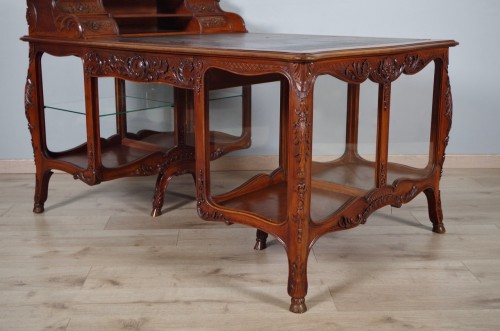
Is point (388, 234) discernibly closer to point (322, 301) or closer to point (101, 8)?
point (322, 301)

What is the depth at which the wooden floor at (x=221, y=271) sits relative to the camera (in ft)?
6.75

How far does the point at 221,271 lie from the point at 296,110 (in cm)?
72

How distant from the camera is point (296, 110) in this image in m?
1.98

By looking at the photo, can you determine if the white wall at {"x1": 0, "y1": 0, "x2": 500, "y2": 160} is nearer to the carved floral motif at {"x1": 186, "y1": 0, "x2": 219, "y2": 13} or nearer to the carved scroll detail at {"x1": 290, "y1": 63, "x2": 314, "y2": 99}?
the carved floral motif at {"x1": 186, "y1": 0, "x2": 219, "y2": 13}

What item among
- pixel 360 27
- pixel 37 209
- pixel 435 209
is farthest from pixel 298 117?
pixel 360 27

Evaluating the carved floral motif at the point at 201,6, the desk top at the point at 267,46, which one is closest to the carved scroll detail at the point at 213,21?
the carved floral motif at the point at 201,6

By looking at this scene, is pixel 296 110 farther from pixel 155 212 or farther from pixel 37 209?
pixel 37 209

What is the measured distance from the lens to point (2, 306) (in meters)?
2.14

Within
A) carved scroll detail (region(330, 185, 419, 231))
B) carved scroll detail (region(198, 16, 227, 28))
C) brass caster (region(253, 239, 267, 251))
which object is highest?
carved scroll detail (region(198, 16, 227, 28))

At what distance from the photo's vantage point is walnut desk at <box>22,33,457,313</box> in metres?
2.01

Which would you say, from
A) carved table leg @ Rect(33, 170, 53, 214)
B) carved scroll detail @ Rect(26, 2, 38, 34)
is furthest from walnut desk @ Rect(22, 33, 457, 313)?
carved table leg @ Rect(33, 170, 53, 214)

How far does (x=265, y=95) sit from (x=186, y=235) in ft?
2.52

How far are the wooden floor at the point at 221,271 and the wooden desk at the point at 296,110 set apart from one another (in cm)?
17

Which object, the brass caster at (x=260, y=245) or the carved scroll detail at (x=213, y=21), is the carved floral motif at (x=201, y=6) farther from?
the brass caster at (x=260, y=245)
